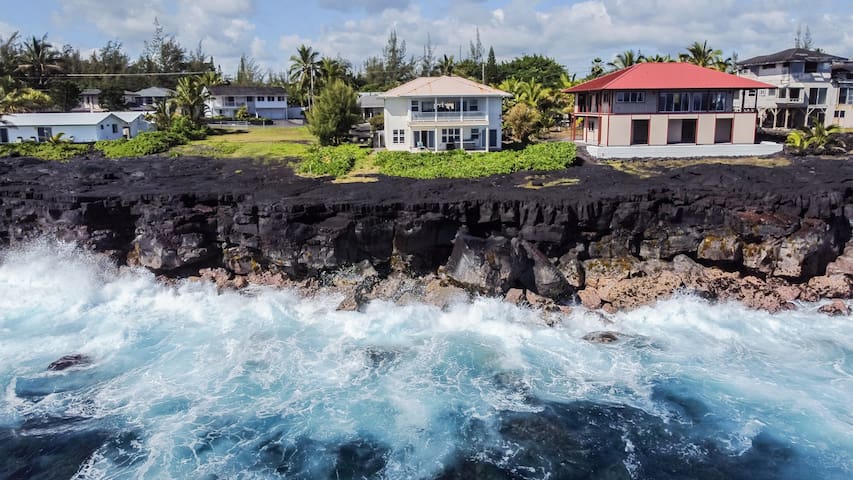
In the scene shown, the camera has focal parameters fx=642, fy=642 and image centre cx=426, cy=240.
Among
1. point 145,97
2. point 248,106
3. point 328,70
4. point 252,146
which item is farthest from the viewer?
point 145,97

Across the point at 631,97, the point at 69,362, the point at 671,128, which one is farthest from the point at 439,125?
the point at 69,362

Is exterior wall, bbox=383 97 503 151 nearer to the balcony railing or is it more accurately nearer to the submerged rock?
the balcony railing

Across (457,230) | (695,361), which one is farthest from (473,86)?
(695,361)

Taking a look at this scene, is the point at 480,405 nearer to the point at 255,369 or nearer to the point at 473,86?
the point at 255,369

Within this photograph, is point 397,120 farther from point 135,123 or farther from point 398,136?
point 135,123

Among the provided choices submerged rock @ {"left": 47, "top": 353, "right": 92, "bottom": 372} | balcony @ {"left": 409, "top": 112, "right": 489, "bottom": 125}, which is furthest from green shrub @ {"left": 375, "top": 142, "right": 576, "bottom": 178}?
submerged rock @ {"left": 47, "top": 353, "right": 92, "bottom": 372}

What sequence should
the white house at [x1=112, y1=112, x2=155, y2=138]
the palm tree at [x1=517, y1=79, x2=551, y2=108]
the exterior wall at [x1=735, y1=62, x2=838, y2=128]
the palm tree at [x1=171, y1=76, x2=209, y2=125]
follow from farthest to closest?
the white house at [x1=112, y1=112, x2=155, y2=138]
the palm tree at [x1=171, y1=76, x2=209, y2=125]
the palm tree at [x1=517, y1=79, x2=551, y2=108]
the exterior wall at [x1=735, y1=62, x2=838, y2=128]

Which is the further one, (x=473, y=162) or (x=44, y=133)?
(x=44, y=133)

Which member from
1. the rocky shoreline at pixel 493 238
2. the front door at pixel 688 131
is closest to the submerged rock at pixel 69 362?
the rocky shoreline at pixel 493 238
